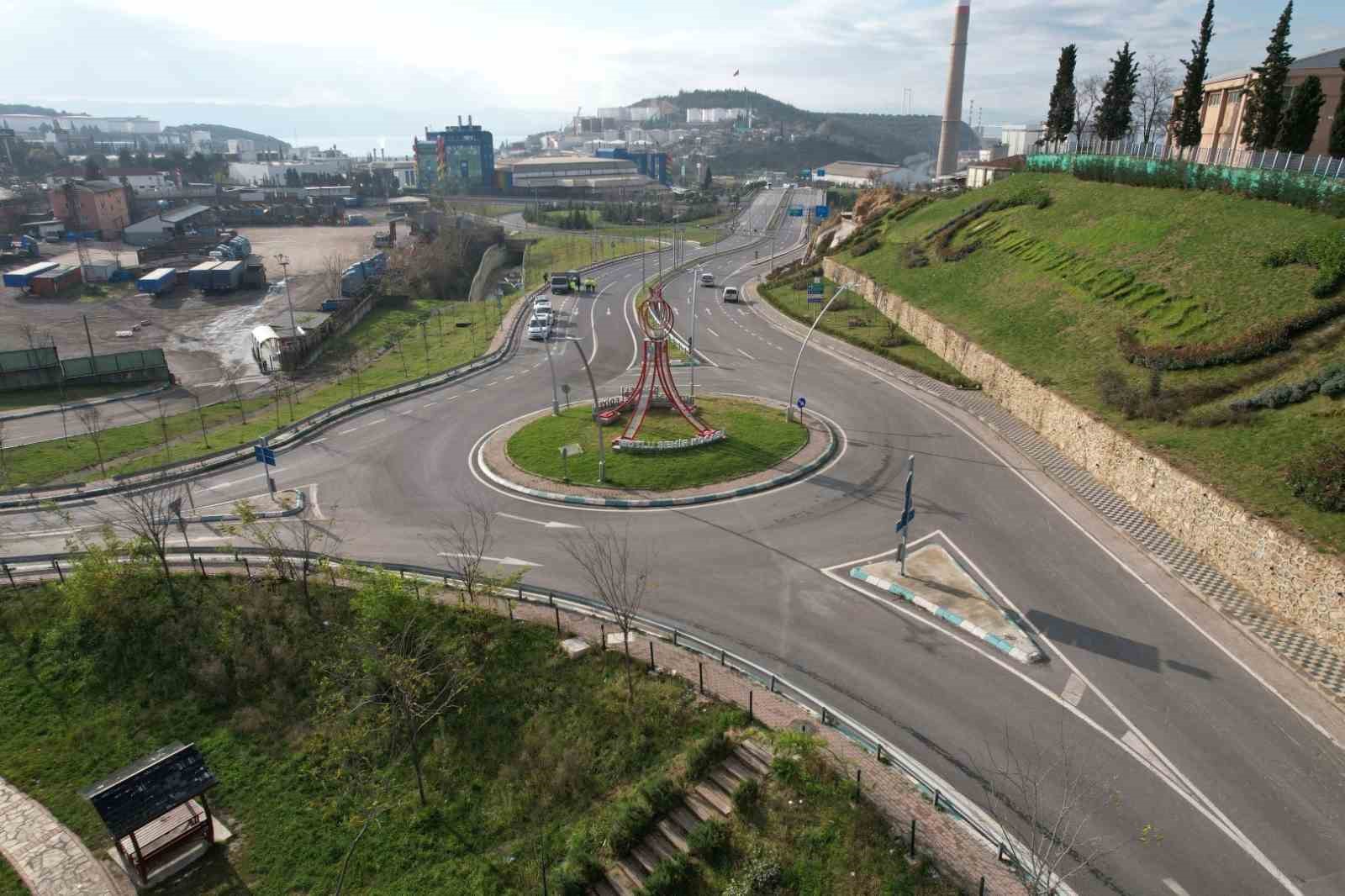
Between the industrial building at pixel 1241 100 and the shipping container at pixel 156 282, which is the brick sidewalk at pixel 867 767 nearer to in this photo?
the industrial building at pixel 1241 100

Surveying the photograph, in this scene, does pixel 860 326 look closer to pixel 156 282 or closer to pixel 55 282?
pixel 156 282

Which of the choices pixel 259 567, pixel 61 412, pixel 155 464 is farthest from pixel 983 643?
pixel 61 412

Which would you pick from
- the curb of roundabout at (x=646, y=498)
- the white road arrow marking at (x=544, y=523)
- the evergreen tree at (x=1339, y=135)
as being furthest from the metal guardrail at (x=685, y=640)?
the evergreen tree at (x=1339, y=135)

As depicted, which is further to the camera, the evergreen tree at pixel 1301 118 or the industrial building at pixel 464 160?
the industrial building at pixel 464 160

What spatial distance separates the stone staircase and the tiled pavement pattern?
54.8 feet

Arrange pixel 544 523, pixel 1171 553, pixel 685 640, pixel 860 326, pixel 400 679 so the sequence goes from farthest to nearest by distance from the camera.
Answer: pixel 860 326, pixel 544 523, pixel 1171 553, pixel 685 640, pixel 400 679

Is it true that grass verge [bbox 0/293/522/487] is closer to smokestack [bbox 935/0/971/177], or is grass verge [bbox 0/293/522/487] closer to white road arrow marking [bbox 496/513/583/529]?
white road arrow marking [bbox 496/513/583/529]

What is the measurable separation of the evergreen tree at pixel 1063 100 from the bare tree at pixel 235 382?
8667 cm

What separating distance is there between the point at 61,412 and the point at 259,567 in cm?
3598

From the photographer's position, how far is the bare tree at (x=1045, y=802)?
1602 centimetres

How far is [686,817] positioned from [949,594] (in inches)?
517

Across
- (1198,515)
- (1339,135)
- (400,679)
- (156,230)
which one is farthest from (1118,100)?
(156,230)

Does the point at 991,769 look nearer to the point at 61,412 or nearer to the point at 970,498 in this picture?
the point at 970,498

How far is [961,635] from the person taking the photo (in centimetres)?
2411
